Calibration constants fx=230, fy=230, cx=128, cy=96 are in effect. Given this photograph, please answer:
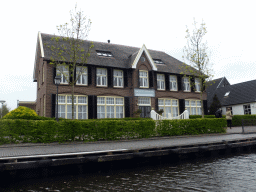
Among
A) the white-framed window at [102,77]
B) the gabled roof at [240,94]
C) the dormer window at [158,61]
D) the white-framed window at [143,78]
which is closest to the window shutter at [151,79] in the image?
the white-framed window at [143,78]

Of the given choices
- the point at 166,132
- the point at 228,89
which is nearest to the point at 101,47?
the point at 166,132

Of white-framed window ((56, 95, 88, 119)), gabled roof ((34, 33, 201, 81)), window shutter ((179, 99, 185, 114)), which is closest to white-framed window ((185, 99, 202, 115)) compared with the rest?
window shutter ((179, 99, 185, 114))

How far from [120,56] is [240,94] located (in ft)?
77.3

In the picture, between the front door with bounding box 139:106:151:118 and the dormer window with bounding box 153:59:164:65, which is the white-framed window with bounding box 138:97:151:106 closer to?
the front door with bounding box 139:106:151:118

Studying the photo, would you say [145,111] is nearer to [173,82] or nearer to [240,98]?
[173,82]

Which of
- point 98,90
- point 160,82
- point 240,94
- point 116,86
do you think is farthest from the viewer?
point 240,94

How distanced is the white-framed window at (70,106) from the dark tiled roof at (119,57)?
3.89 meters

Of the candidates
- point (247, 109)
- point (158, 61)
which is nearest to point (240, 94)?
point (247, 109)

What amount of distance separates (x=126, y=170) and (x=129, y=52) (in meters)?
22.8

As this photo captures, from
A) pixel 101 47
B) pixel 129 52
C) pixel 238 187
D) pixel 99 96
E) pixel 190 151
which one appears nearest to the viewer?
pixel 238 187

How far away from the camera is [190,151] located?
984 cm

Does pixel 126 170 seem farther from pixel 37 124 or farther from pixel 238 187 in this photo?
pixel 37 124

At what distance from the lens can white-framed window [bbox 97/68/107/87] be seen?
24.5 m

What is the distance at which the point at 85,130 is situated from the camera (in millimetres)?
12469
